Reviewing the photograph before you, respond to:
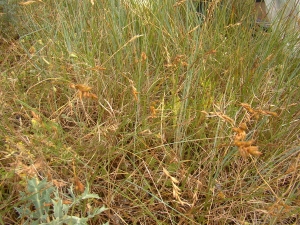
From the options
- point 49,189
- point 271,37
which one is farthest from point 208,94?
point 49,189

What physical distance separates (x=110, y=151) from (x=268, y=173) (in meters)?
0.53

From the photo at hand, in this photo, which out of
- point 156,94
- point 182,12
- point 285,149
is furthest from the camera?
point 182,12

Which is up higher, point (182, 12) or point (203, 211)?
point (182, 12)

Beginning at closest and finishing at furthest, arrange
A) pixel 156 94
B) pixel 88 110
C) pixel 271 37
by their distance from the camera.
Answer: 1. pixel 88 110
2. pixel 156 94
3. pixel 271 37

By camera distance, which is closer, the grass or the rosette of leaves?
the rosette of leaves

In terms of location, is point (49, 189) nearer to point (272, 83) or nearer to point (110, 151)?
point (110, 151)

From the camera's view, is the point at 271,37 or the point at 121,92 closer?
the point at 121,92

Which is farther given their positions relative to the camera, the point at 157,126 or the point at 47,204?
the point at 157,126

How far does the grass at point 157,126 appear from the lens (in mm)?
1134

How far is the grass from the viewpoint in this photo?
3.72ft

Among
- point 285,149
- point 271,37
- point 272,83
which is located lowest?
point 285,149

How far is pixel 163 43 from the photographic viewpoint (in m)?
1.77

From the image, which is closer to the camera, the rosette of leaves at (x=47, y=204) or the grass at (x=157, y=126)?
the rosette of leaves at (x=47, y=204)

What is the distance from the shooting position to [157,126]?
137cm
